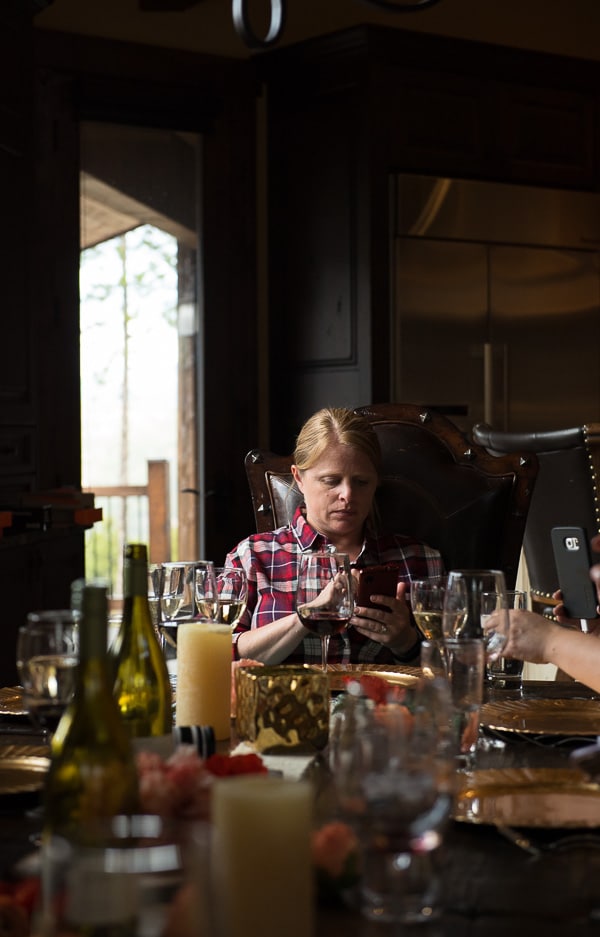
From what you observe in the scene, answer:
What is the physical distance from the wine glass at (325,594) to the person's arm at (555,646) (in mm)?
233

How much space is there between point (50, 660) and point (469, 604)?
21.5 inches

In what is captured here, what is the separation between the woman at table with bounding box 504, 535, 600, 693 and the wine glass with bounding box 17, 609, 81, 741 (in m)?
0.70

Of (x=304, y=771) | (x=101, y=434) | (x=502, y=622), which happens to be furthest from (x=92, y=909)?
(x=101, y=434)

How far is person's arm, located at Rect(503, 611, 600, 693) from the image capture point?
1.62 meters

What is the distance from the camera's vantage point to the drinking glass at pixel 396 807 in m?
0.84

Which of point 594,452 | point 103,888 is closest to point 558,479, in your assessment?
point 594,452

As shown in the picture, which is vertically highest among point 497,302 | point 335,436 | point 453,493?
point 497,302

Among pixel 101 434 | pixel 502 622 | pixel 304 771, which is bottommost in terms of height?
pixel 304 771

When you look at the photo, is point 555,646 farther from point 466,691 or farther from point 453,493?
point 453,493

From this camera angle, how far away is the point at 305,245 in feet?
14.9

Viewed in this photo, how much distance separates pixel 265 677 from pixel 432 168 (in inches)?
136

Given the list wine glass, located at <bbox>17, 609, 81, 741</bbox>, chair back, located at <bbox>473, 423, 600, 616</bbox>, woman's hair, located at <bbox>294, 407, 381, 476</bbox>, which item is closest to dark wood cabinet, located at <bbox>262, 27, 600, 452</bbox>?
chair back, located at <bbox>473, 423, 600, 616</bbox>

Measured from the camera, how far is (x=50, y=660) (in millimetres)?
1104

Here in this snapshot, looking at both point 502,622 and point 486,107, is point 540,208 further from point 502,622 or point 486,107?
point 502,622
